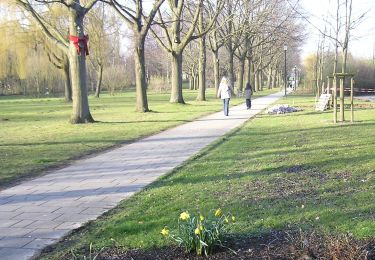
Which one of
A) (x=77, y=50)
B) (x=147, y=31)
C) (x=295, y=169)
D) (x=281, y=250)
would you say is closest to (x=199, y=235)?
(x=281, y=250)

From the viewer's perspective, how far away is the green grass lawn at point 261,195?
475 centimetres

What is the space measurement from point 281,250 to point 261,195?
218 cm

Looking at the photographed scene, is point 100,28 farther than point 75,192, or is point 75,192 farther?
point 100,28

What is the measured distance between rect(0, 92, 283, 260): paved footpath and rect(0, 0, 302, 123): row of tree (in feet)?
23.5

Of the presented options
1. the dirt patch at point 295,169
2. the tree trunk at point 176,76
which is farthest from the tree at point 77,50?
the tree trunk at point 176,76

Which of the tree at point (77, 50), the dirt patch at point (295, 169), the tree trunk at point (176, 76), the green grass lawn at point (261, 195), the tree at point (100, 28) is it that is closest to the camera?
the green grass lawn at point (261, 195)

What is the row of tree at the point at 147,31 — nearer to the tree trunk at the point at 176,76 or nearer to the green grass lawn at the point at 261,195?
the tree trunk at the point at 176,76

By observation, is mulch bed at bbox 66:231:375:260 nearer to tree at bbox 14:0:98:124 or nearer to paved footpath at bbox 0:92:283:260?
paved footpath at bbox 0:92:283:260

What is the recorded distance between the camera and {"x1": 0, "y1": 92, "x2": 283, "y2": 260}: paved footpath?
500cm

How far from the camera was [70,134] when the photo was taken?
14.8 meters

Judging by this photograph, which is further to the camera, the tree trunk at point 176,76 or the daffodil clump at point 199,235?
the tree trunk at point 176,76

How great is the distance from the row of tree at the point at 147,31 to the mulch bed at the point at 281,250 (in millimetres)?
14040

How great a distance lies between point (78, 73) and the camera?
17.5m

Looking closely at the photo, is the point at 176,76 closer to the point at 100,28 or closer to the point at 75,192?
the point at 100,28
